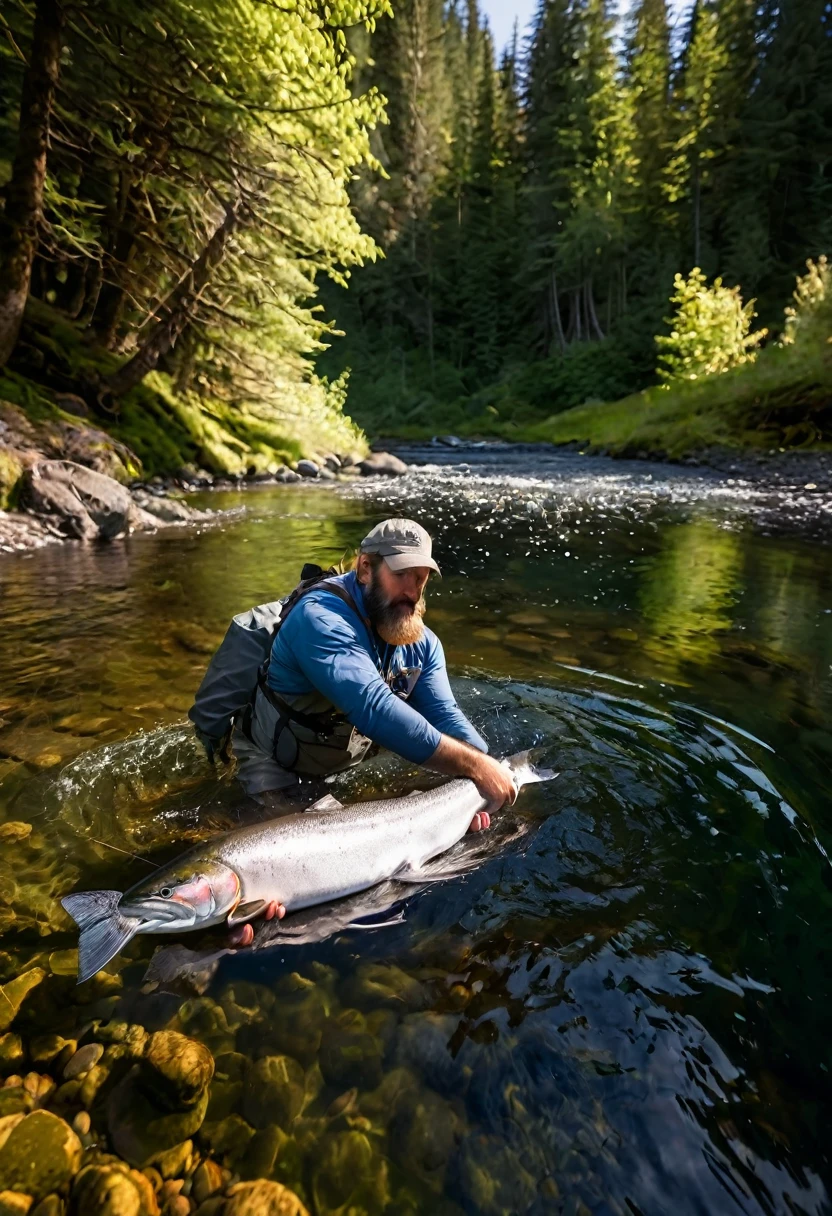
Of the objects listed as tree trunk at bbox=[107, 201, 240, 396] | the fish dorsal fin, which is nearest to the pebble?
the fish dorsal fin

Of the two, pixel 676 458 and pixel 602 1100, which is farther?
pixel 676 458

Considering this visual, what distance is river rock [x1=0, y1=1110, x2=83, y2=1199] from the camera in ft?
7.30

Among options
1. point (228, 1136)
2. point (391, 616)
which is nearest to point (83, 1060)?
point (228, 1136)

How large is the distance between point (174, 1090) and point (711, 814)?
319cm

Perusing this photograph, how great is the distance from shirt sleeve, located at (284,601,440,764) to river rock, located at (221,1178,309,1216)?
1835mm

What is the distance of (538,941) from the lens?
3.34 m

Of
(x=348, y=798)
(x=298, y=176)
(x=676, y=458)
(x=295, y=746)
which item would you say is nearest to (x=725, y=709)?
(x=348, y=798)

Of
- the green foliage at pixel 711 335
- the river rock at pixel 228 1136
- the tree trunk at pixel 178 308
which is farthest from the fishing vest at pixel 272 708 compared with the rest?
the green foliage at pixel 711 335

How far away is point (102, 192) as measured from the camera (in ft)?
63.8

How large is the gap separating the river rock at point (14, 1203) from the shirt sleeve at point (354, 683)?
6.92ft

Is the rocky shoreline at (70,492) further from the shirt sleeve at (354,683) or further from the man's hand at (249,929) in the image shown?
the man's hand at (249,929)

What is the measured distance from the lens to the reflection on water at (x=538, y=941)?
240 centimetres

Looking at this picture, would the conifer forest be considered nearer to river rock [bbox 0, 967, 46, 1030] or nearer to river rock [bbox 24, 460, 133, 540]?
river rock [bbox 24, 460, 133, 540]

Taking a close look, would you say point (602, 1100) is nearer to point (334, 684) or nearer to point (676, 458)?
point (334, 684)
